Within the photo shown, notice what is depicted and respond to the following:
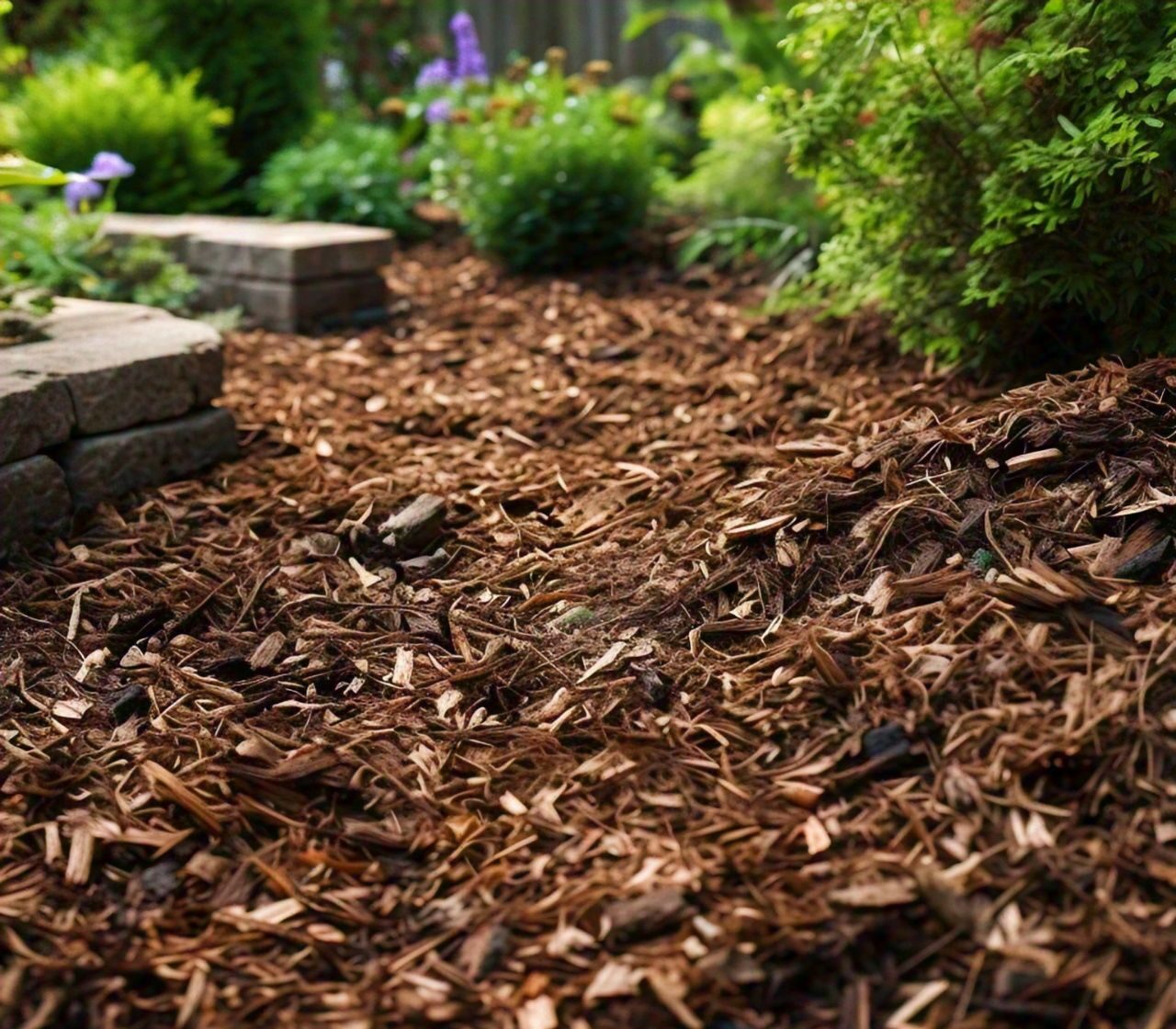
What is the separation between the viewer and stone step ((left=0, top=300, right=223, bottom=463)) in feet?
10.2

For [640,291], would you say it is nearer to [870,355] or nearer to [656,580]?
[870,355]

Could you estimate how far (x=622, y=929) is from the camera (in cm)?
181

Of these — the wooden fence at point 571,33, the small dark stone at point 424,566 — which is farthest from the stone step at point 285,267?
the wooden fence at point 571,33

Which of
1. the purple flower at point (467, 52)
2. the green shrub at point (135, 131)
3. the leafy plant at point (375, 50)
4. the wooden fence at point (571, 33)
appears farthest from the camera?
the wooden fence at point (571, 33)

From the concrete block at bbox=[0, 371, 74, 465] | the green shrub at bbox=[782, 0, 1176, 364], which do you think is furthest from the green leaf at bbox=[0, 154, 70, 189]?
the green shrub at bbox=[782, 0, 1176, 364]

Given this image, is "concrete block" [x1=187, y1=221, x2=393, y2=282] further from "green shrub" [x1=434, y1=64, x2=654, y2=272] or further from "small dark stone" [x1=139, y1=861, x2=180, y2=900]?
"small dark stone" [x1=139, y1=861, x2=180, y2=900]

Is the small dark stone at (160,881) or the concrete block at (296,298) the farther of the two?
the concrete block at (296,298)

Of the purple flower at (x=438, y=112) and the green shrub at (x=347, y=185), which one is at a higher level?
the purple flower at (x=438, y=112)

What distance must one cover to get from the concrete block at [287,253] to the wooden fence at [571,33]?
515cm

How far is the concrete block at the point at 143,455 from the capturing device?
3250 mm

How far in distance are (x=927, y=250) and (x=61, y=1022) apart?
2.95m

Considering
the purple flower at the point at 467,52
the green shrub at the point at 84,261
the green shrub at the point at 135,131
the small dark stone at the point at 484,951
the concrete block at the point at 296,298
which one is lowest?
the small dark stone at the point at 484,951

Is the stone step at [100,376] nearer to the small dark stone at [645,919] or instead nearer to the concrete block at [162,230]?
the concrete block at [162,230]

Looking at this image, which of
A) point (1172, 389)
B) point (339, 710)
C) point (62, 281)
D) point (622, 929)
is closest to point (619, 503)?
point (339, 710)
